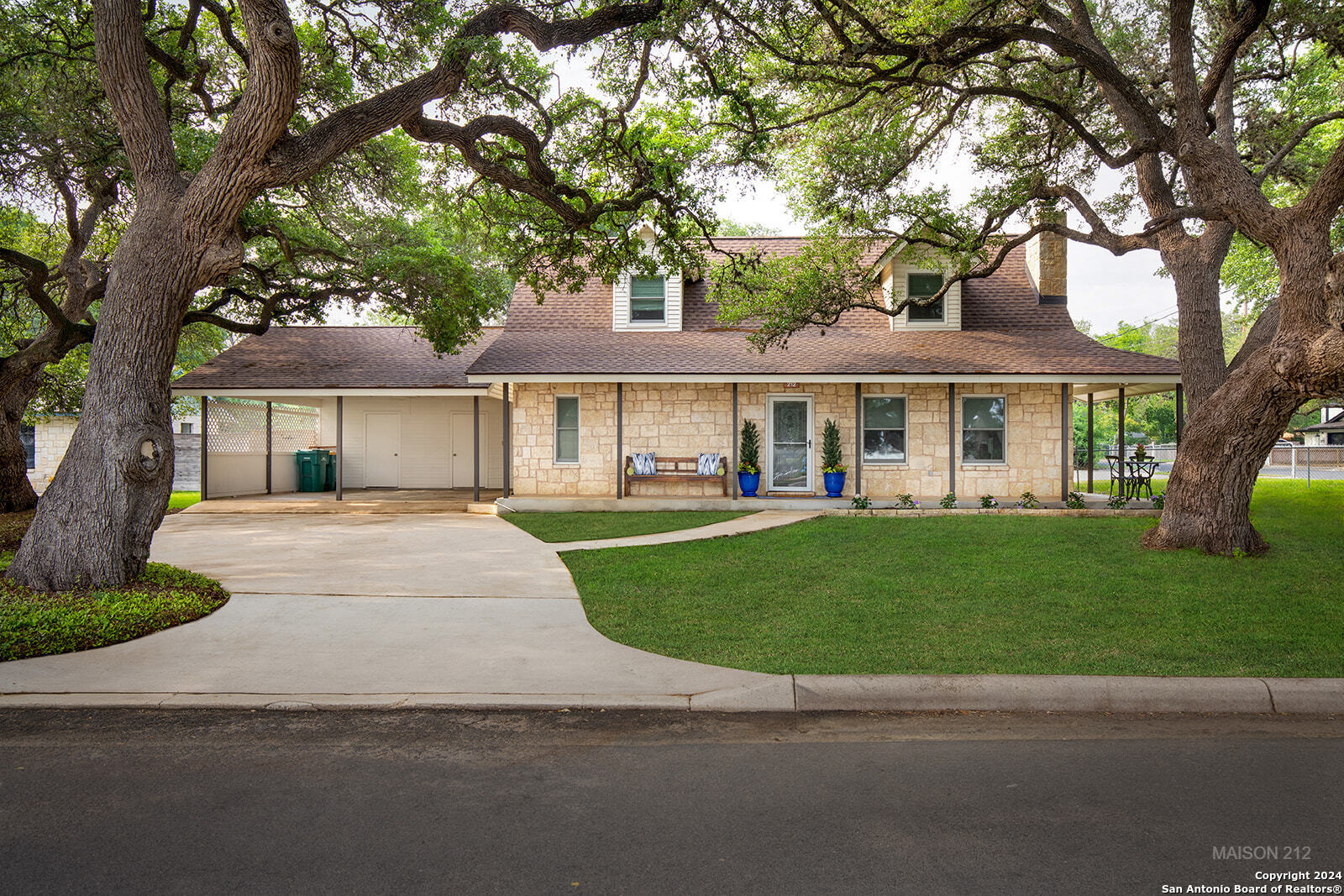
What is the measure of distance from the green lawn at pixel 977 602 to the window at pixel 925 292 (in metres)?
7.58

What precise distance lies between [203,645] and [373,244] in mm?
10995

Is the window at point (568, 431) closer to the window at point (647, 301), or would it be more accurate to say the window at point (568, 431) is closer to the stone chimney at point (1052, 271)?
the window at point (647, 301)

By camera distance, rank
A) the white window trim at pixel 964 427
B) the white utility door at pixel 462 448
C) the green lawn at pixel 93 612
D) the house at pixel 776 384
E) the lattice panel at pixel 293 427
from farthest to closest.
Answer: the white utility door at pixel 462 448 → the lattice panel at pixel 293 427 → the white window trim at pixel 964 427 → the house at pixel 776 384 → the green lawn at pixel 93 612

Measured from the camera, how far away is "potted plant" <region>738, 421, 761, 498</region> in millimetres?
16547

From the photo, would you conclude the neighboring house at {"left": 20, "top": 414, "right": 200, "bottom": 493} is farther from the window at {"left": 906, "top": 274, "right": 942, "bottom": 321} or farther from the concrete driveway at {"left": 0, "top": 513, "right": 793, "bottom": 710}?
the window at {"left": 906, "top": 274, "right": 942, "bottom": 321}

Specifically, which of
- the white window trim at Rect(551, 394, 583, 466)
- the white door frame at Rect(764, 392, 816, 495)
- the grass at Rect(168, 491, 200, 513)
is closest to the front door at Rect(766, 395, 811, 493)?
the white door frame at Rect(764, 392, 816, 495)

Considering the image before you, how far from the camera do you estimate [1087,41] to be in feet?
39.9

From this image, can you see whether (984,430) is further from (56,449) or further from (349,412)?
(56,449)

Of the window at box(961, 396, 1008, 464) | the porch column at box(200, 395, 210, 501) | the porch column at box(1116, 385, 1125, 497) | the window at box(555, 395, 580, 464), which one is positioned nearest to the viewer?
the porch column at box(1116, 385, 1125, 497)

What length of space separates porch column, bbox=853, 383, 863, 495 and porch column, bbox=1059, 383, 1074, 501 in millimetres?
4286

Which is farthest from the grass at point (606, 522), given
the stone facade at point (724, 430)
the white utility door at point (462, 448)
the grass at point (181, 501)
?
the grass at point (181, 501)

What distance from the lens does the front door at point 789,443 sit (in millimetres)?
17469

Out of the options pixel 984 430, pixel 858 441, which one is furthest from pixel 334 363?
pixel 984 430

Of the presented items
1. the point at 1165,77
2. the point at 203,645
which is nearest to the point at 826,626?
the point at 203,645
